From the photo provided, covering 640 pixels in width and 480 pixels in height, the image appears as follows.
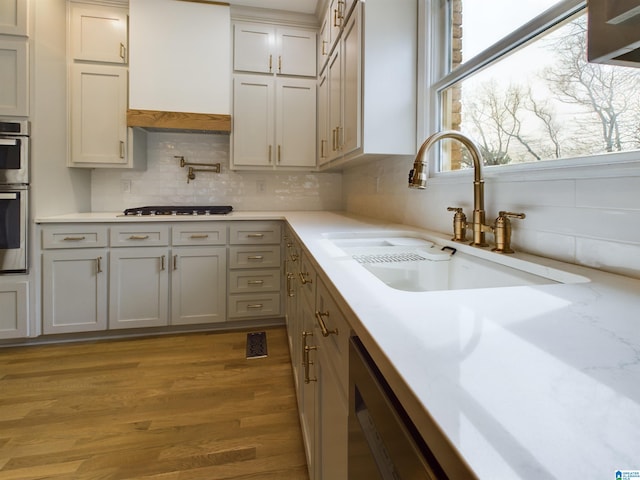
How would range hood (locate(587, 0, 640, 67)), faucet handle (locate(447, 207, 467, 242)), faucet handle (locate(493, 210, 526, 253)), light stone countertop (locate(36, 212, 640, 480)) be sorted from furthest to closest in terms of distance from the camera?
faucet handle (locate(447, 207, 467, 242)) < faucet handle (locate(493, 210, 526, 253)) < range hood (locate(587, 0, 640, 67)) < light stone countertop (locate(36, 212, 640, 480))

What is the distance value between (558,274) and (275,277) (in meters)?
2.19

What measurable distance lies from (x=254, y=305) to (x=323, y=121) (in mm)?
1633

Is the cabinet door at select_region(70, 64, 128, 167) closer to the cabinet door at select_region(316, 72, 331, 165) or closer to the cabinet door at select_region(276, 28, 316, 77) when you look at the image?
the cabinet door at select_region(276, 28, 316, 77)

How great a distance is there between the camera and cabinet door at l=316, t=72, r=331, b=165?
2.70m

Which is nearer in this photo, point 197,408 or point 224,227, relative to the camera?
point 197,408

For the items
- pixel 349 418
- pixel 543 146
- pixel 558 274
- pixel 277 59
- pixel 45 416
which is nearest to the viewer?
pixel 349 418

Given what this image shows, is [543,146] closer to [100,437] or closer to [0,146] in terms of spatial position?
[100,437]

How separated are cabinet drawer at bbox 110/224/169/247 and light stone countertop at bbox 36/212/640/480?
2238 mm

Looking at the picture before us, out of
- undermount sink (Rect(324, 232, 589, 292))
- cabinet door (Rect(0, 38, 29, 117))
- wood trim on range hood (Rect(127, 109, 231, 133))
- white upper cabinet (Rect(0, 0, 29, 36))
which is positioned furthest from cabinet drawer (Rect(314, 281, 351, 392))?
white upper cabinet (Rect(0, 0, 29, 36))

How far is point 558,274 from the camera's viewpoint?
0.83 metres

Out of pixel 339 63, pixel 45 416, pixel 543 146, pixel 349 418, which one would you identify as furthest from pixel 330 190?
pixel 349 418

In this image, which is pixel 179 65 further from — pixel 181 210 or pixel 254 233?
pixel 254 233

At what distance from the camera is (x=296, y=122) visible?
120 inches

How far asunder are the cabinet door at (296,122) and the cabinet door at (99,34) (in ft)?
4.20
